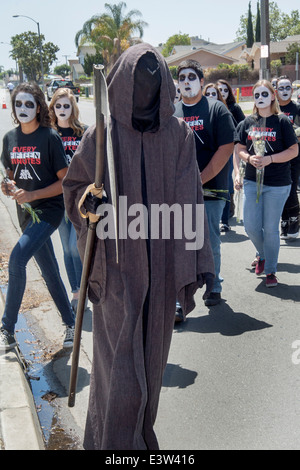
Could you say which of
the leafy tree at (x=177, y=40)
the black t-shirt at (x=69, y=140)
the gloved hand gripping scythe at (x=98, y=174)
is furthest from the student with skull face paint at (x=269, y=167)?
the leafy tree at (x=177, y=40)

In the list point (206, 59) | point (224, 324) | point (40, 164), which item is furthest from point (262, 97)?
point (206, 59)

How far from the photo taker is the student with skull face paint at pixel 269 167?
6.00 m

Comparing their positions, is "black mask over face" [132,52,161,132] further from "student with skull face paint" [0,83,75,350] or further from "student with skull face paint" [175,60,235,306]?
"student with skull face paint" [175,60,235,306]

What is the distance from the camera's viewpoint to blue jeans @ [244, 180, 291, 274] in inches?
238

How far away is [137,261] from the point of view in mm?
2996

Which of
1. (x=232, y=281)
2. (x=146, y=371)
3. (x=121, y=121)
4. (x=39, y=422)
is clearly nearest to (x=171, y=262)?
(x=146, y=371)

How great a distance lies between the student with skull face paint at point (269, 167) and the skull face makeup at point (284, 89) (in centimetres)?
246

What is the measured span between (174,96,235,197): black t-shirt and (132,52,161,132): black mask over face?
7.60ft

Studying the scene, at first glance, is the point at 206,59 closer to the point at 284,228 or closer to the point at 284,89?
the point at 284,89

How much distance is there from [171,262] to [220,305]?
2713 mm

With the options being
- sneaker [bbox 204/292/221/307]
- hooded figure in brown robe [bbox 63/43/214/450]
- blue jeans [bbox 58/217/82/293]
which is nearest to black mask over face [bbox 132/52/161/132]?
hooded figure in brown robe [bbox 63/43/214/450]

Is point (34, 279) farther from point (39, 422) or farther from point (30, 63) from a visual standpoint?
point (30, 63)

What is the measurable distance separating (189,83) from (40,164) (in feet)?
5.18
